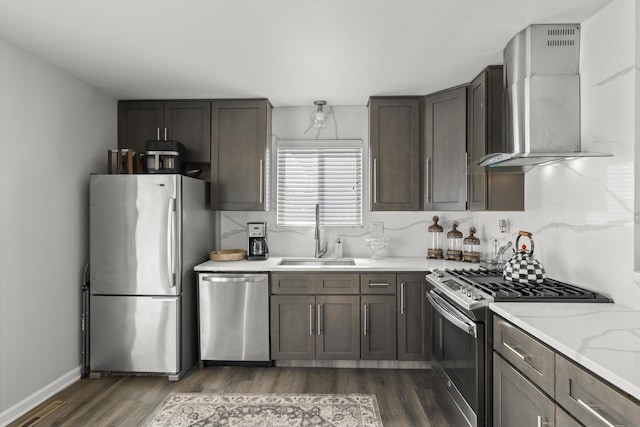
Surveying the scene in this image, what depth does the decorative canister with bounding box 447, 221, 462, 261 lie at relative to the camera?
3.74 m

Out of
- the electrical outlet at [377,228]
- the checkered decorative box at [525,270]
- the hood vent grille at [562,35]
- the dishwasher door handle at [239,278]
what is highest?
the hood vent grille at [562,35]

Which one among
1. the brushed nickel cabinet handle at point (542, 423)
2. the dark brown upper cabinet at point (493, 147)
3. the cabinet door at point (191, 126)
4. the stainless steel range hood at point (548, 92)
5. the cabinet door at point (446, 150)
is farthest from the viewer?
the cabinet door at point (191, 126)

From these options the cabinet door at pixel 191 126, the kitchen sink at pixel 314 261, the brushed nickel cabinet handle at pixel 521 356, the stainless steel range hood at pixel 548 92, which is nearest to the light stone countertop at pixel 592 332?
the brushed nickel cabinet handle at pixel 521 356

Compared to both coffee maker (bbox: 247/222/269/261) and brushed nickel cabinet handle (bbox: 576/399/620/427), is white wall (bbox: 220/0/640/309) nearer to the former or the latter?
brushed nickel cabinet handle (bbox: 576/399/620/427)

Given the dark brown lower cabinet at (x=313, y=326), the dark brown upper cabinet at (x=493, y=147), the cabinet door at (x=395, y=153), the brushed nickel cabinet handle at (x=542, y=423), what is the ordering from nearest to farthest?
the brushed nickel cabinet handle at (x=542, y=423), the dark brown upper cabinet at (x=493, y=147), the dark brown lower cabinet at (x=313, y=326), the cabinet door at (x=395, y=153)

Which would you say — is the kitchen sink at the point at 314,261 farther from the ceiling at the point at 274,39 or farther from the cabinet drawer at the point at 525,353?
the cabinet drawer at the point at 525,353

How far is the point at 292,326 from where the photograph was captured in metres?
3.42

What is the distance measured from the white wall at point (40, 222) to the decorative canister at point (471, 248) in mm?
3370

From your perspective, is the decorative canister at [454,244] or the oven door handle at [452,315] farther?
the decorative canister at [454,244]

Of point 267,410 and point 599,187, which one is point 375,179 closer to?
point 599,187

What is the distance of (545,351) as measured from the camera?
1559mm

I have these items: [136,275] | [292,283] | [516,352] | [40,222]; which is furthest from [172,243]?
[516,352]

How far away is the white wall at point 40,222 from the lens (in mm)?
2570

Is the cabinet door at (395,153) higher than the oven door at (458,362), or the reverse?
the cabinet door at (395,153)
